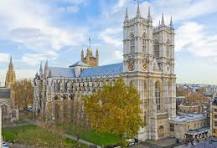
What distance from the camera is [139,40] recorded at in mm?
63344

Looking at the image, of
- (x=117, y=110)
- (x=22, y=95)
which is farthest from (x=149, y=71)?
(x=22, y=95)

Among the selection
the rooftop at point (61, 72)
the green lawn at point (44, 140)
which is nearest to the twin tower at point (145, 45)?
the green lawn at point (44, 140)

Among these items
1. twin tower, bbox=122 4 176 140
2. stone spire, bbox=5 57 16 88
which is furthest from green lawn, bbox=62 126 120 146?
stone spire, bbox=5 57 16 88

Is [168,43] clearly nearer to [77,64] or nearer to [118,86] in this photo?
[118,86]

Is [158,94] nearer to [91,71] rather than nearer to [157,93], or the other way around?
[157,93]

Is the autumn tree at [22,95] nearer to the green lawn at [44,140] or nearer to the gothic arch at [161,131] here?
the green lawn at [44,140]

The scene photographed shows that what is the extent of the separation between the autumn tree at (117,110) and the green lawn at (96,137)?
26.2ft

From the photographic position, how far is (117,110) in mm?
45375

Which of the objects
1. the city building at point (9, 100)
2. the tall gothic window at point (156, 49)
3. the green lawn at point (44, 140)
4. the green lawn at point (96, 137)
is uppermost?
the tall gothic window at point (156, 49)

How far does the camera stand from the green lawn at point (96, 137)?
57.7 m

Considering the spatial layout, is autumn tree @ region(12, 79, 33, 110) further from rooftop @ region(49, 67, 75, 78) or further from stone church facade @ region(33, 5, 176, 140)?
stone church facade @ region(33, 5, 176, 140)

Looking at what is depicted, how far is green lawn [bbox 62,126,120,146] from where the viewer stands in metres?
57.7

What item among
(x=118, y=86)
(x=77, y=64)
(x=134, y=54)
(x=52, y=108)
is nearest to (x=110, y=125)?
(x=118, y=86)

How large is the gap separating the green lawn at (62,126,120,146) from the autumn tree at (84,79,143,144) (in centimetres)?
800
